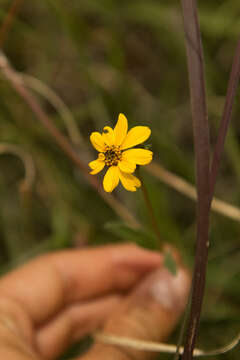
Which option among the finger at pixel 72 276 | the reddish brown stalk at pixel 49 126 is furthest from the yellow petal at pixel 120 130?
the finger at pixel 72 276

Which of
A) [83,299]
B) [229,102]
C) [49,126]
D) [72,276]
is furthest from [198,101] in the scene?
[83,299]

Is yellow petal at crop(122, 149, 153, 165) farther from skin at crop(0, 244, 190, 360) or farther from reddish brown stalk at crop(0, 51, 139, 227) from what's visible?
skin at crop(0, 244, 190, 360)

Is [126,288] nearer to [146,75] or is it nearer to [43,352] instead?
[43,352]

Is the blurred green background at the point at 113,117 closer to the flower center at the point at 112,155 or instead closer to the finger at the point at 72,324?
the finger at the point at 72,324

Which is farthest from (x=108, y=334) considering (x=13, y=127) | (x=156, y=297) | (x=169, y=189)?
(x=13, y=127)

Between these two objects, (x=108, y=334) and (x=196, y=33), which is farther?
(x=108, y=334)

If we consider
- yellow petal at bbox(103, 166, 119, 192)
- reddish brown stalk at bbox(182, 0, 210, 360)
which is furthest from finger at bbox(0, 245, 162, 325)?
reddish brown stalk at bbox(182, 0, 210, 360)
